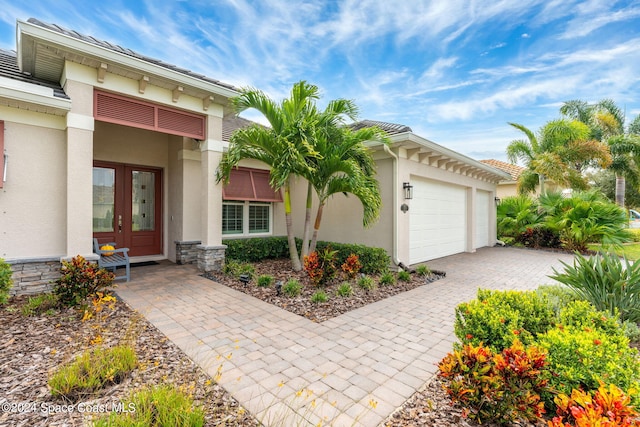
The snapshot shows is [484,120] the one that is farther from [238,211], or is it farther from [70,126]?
[70,126]

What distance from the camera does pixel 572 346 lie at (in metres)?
2.37

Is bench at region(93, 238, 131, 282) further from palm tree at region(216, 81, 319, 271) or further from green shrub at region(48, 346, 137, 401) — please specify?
green shrub at region(48, 346, 137, 401)

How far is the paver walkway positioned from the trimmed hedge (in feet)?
4.14

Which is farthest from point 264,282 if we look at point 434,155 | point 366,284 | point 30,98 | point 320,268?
point 434,155

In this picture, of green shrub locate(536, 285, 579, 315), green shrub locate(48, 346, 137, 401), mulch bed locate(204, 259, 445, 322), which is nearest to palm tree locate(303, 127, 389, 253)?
mulch bed locate(204, 259, 445, 322)

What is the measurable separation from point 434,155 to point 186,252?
793 cm

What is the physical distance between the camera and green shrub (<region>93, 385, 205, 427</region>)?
6.81 feet

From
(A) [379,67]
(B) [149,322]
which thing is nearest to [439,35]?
(A) [379,67]

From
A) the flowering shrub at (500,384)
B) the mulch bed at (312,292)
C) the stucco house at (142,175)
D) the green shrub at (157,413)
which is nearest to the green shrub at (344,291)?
the mulch bed at (312,292)

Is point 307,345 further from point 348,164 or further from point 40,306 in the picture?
point 40,306

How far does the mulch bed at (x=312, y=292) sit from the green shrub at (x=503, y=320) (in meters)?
2.25

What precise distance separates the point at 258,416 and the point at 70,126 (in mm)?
6234

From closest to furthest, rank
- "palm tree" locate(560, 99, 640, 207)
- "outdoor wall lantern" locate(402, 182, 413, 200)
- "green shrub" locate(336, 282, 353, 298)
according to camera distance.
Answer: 1. "green shrub" locate(336, 282, 353, 298)
2. "outdoor wall lantern" locate(402, 182, 413, 200)
3. "palm tree" locate(560, 99, 640, 207)

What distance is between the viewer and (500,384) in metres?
2.15
